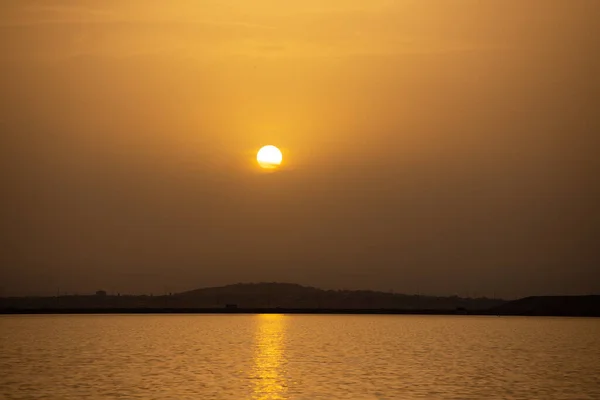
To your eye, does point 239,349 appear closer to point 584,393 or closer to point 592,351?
point 592,351

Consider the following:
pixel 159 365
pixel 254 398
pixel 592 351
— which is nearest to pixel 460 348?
pixel 592 351

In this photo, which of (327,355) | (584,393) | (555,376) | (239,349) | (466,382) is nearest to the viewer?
(584,393)

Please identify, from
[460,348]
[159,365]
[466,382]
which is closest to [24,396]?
[159,365]

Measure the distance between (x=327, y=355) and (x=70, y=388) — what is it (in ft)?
159

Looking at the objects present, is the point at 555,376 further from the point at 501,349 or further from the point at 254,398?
the point at 501,349

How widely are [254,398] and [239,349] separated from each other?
64442 millimetres

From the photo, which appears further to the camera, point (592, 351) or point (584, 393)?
point (592, 351)

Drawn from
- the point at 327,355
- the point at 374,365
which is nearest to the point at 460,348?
the point at 327,355

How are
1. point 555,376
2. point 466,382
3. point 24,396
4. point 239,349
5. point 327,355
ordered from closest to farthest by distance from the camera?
1. point 24,396
2. point 466,382
3. point 555,376
4. point 327,355
5. point 239,349

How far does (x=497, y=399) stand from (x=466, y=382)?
41.7ft

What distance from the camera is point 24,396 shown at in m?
63.2

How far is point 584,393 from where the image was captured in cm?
6881

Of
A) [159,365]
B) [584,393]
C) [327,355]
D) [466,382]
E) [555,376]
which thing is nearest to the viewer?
[584,393]

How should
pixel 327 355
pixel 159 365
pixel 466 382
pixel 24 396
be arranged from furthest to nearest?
1. pixel 327 355
2. pixel 159 365
3. pixel 466 382
4. pixel 24 396
